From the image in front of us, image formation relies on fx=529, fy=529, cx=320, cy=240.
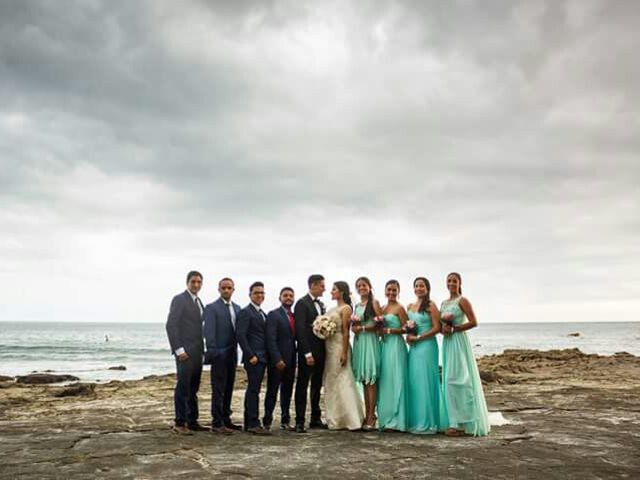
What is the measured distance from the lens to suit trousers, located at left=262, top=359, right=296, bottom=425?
788 centimetres

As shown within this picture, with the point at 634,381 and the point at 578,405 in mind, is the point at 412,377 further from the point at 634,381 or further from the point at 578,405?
the point at 634,381

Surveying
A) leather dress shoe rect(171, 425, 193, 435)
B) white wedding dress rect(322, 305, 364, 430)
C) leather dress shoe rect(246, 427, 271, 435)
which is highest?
white wedding dress rect(322, 305, 364, 430)

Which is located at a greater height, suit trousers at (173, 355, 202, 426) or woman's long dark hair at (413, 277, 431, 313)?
woman's long dark hair at (413, 277, 431, 313)

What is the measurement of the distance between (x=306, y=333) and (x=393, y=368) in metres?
1.39

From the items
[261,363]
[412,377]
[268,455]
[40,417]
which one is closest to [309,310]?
[261,363]

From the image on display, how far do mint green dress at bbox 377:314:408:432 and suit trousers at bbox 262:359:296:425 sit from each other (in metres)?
1.38

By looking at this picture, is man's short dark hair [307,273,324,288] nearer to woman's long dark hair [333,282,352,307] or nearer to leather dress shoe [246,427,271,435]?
woman's long dark hair [333,282,352,307]

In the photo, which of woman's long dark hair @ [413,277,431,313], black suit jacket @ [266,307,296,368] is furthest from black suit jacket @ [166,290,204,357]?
woman's long dark hair @ [413,277,431,313]

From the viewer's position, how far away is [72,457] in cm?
604

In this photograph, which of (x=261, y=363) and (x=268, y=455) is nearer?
(x=268, y=455)

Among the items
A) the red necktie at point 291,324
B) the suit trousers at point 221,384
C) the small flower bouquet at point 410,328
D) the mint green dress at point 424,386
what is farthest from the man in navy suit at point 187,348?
the mint green dress at point 424,386

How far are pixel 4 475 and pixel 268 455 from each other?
106 inches

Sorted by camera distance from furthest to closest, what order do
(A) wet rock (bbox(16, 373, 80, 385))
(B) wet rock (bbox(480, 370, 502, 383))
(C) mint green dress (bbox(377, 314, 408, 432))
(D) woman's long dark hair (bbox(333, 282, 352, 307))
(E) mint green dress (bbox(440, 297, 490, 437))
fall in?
(A) wet rock (bbox(16, 373, 80, 385)) → (B) wet rock (bbox(480, 370, 502, 383)) → (D) woman's long dark hair (bbox(333, 282, 352, 307)) → (C) mint green dress (bbox(377, 314, 408, 432)) → (E) mint green dress (bbox(440, 297, 490, 437))

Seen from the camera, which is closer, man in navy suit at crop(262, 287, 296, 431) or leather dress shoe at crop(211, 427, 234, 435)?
leather dress shoe at crop(211, 427, 234, 435)
